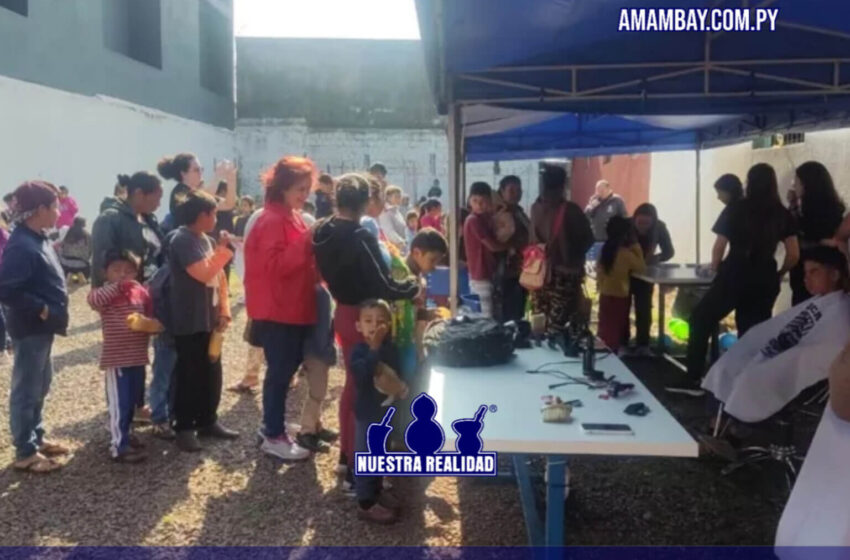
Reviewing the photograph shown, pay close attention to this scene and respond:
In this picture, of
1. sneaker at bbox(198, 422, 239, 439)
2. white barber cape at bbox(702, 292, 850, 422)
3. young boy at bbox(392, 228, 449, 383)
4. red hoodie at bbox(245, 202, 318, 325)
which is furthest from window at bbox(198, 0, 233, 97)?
white barber cape at bbox(702, 292, 850, 422)

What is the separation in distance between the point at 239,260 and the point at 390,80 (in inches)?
656

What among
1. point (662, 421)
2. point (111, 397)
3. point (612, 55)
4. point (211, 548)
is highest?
point (612, 55)

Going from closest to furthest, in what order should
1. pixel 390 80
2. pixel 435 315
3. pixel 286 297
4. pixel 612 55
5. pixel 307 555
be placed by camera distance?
pixel 307 555, pixel 286 297, pixel 435 315, pixel 612 55, pixel 390 80

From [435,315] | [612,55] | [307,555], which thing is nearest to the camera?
[307,555]

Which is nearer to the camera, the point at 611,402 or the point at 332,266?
the point at 611,402

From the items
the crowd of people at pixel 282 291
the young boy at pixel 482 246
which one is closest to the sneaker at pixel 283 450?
the crowd of people at pixel 282 291

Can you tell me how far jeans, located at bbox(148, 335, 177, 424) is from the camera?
4.51 m

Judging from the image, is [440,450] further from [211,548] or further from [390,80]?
[390,80]

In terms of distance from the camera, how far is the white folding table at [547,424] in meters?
2.32

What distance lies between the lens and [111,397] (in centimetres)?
406

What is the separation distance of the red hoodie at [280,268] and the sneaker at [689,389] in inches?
112

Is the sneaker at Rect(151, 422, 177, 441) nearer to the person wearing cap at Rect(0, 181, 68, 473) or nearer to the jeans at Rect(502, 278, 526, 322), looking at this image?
the person wearing cap at Rect(0, 181, 68, 473)

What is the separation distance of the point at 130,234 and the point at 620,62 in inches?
116

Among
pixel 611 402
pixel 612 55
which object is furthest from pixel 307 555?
pixel 612 55
